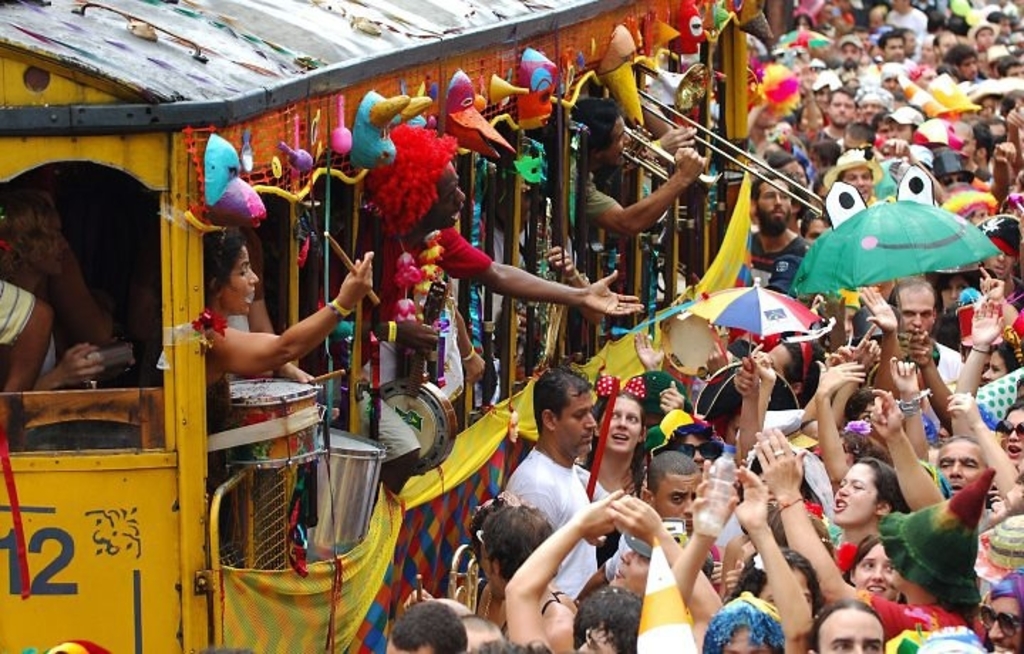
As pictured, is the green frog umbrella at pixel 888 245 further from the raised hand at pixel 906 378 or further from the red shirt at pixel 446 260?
the red shirt at pixel 446 260

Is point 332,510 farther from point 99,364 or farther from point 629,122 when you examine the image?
point 629,122

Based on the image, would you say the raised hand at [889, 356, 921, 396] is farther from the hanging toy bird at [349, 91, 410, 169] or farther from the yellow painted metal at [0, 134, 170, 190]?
the yellow painted metal at [0, 134, 170, 190]

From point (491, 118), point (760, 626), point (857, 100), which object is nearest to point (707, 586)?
point (760, 626)

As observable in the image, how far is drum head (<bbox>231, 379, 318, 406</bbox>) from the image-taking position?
27.4 feet

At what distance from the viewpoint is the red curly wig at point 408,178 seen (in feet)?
31.3

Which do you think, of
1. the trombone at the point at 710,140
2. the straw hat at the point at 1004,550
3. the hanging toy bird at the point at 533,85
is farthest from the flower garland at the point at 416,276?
the trombone at the point at 710,140

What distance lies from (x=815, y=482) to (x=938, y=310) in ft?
14.7

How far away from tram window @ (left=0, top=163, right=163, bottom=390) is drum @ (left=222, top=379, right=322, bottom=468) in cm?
36

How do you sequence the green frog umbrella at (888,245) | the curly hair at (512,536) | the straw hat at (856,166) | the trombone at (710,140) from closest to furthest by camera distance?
the curly hair at (512,536), the green frog umbrella at (888,245), the trombone at (710,140), the straw hat at (856,166)

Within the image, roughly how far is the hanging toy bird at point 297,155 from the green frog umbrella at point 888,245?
11.6ft

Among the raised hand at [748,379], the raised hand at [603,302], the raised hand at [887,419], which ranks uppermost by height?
the raised hand at [887,419]

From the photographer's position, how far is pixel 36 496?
314 inches

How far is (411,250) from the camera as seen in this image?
9.93 metres

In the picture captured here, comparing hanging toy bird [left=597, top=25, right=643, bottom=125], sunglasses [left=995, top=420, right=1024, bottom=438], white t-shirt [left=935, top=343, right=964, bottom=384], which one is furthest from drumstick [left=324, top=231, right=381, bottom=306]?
white t-shirt [left=935, top=343, right=964, bottom=384]
